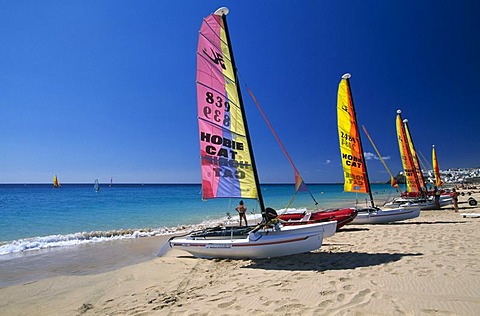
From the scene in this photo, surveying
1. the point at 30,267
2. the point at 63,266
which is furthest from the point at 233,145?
the point at 30,267

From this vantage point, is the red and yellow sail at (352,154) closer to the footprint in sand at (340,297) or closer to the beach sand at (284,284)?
the beach sand at (284,284)

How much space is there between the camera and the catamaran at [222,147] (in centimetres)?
765

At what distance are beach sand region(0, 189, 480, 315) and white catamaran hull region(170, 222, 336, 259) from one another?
0.28m

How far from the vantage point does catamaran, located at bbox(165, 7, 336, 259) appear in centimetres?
765

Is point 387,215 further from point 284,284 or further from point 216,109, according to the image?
point 216,109

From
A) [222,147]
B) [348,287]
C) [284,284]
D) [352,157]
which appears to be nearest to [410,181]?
[352,157]

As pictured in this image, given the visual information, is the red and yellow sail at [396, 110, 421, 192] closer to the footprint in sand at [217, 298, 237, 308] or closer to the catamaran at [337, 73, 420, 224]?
the catamaran at [337, 73, 420, 224]

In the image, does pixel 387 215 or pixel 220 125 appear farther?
pixel 387 215

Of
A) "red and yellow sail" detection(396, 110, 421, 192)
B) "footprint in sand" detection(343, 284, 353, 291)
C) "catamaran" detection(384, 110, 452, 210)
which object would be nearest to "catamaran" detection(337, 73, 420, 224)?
"catamaran" detection(384, 110, 452, 210)

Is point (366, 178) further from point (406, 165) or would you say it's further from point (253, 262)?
point (253, 262)

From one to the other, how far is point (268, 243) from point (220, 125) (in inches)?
145

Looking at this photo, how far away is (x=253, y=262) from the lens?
7.12 m

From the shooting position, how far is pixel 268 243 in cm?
686

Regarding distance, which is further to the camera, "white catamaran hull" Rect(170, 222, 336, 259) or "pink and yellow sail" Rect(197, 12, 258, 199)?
"pink and yellow sail" Rect(197, 12, 258, 199)
